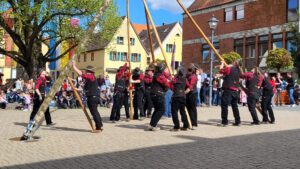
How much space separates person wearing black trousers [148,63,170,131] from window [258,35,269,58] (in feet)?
95.8

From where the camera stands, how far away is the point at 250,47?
4141cm

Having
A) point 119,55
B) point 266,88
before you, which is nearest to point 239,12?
point 119,55

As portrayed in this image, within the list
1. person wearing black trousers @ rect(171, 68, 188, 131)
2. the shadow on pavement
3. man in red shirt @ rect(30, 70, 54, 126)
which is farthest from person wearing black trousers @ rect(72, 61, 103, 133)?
the shadow on pavement

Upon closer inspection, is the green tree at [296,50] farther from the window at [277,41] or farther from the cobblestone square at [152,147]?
the cobblestone square at [152,147]

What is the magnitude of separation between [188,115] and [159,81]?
1.46 meters

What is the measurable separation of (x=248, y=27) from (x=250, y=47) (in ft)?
6.50

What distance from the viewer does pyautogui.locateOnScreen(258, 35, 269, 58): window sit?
39.6 metres

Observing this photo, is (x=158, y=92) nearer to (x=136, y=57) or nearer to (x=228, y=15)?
(x=228, y=15)

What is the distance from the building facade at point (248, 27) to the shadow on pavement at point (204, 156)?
27.8m

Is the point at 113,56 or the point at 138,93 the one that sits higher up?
the point at 113,56

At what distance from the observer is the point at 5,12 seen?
22.3m

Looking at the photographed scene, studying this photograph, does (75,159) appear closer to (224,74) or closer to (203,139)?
(203,139)

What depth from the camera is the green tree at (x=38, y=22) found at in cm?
2117

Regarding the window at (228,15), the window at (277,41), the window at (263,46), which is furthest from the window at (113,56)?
the window at (277,41)
